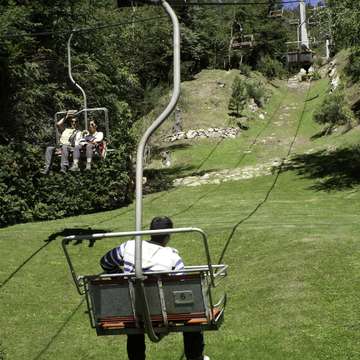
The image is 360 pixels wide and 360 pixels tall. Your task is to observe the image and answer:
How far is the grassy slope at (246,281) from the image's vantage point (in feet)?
29.2

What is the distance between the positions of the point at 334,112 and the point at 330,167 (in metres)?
8.50

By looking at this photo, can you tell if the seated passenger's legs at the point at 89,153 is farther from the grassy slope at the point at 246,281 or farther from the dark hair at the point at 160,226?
the dark hair at the point at 160,226

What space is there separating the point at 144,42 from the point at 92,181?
1717 cm

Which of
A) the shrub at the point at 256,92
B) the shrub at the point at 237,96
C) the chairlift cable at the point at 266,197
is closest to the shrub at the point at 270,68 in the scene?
the shrub at the point at 256,92

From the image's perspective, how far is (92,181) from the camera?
2311 cm

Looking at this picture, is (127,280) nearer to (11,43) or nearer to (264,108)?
(11,43)

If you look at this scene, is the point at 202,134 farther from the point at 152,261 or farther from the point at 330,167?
the point at 152,261

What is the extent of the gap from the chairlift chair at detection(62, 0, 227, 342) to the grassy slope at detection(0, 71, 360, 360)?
11.5 feet

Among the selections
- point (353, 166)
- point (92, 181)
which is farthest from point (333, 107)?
point (92, 181)

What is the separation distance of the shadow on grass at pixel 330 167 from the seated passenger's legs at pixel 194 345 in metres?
19.8

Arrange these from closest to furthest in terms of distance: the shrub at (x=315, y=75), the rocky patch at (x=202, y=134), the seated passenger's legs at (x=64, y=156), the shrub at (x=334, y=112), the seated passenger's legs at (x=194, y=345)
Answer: the seated passenger's legs at (x=194, y=345) < the seated passenger's legs at (x=64, y=156) < the shrub at (x=334, y=112) < the rocky patch at (x=202, y=134) < the shrub at (x=315, y=75)

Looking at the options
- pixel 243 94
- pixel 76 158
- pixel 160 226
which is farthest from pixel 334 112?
pixel 160 226

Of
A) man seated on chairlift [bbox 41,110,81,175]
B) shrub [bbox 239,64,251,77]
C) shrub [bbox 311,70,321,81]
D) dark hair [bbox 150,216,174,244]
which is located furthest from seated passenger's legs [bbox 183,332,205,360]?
shrub [bbox 239,64,251,77]

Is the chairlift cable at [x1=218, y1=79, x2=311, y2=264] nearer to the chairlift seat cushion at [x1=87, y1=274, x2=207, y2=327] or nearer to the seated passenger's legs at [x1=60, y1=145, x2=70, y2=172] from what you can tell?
the seated passenger's legs at [x1=60, y1=145, x2=70, y2=172]
